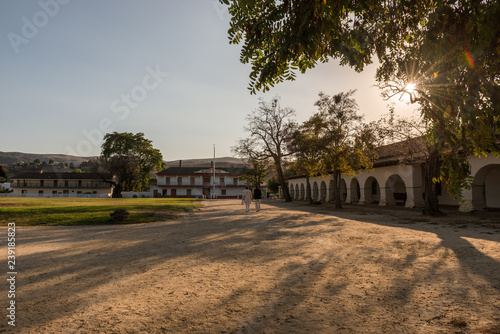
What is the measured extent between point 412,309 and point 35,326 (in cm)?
391

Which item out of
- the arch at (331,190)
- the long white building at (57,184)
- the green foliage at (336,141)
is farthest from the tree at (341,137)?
the long white building at (57,184)

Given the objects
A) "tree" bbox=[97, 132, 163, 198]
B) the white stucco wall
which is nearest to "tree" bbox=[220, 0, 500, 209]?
the white stucco wall

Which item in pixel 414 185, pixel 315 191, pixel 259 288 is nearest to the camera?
pixel 259 288

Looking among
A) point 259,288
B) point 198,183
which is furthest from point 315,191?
point 198,183

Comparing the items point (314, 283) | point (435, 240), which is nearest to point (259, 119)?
point (435, 240)

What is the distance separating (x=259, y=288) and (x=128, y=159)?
58.1m

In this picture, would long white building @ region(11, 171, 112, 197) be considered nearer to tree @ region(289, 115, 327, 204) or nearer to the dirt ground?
tree @ region(289, 115, 327, 204)

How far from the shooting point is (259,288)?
3922mm

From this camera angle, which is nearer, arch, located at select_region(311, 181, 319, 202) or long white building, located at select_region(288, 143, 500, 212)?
long white building, located at select_region(288, 143, 500, 212)

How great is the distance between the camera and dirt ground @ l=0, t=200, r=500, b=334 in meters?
2.89

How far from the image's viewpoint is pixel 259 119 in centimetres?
3431

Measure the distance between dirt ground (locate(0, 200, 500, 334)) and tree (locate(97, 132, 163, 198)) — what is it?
171 feet

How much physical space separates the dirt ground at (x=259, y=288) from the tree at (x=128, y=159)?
52.1 meters

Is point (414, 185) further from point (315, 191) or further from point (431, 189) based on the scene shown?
point (315, 191)
